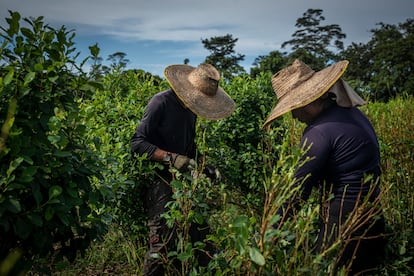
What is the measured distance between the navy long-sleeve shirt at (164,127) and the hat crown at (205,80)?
0.82 ft

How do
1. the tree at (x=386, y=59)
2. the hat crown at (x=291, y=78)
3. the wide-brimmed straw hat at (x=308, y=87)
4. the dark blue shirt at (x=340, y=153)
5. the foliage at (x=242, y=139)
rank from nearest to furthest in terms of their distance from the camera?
the dark blue shirt at (x=340, y=153), the wide-brimmed straw hat at (x=308, y=87), the hat crown at (x=291, y=78), the foliage at (x=242, y=139), the tree at (x=386, y=59)

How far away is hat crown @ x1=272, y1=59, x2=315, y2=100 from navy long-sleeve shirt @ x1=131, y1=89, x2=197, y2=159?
86cm

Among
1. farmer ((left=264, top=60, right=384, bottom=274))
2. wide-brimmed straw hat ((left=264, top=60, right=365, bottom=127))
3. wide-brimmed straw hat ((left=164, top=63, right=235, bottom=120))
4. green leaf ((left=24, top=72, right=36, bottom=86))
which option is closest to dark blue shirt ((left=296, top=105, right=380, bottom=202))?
farmer ((left=264, top=60, right=384, bottom=274))

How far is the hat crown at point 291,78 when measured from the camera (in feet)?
8.63

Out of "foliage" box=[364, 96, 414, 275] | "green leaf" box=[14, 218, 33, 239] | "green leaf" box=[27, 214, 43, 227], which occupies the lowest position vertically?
"foliage" box=[364, 96, 414, 275]

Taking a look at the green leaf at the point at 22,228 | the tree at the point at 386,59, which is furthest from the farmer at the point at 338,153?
the tree at the point at 386,59

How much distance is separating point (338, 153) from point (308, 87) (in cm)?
46

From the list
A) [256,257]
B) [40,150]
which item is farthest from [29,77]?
[256,257]

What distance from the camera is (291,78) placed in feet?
8.81

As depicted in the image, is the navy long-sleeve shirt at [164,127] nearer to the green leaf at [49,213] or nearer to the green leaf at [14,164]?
the green leaf at [49,213]

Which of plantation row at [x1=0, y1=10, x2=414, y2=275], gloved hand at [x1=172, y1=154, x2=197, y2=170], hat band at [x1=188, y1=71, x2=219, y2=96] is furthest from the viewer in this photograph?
hat band at [x1=188, y1=71, x2=219, y2=96]

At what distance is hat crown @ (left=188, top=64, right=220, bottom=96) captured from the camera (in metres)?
3.42

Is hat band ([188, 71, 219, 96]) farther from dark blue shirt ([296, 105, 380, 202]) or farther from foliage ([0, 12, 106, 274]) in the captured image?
foliage ([0, 12, 106, 274])

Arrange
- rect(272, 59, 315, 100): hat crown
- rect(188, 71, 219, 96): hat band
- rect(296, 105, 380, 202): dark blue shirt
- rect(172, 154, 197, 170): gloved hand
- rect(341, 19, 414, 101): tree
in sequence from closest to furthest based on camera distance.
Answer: rect(296, 105, 380, 202): dark blue shirt, rect(272, 59, 315, 100): hat crown, rect(172, 154, 197, 170): gloved hand, rect(188, 71, 219, 96): hat band, rect(341, 19, 414, 101): tree
